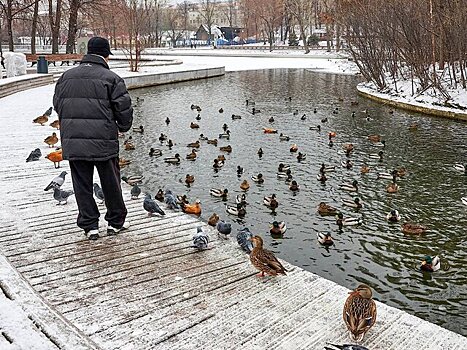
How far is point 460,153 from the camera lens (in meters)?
15.7

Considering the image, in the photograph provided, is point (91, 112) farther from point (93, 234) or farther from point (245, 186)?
point (245, 186)

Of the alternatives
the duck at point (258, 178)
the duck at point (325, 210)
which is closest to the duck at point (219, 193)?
the duck at point (258, 178)

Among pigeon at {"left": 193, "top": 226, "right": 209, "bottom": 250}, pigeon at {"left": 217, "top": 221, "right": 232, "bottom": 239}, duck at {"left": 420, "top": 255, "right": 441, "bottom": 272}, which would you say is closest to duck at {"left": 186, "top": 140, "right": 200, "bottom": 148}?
pigeon at {"left": 217, "top": 221, "right": 232, "bottom": 239}

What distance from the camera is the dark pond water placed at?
7867 mm

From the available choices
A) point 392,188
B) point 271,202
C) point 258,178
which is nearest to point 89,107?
point 271,202

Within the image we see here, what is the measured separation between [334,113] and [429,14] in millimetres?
7200

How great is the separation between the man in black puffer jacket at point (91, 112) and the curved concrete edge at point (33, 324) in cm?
158

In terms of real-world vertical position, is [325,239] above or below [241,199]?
below

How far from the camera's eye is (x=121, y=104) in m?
6.22

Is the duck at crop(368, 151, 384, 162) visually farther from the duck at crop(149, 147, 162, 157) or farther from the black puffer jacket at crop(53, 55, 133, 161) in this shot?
the black puffer jacket at crop(53, 55, 133, 161)

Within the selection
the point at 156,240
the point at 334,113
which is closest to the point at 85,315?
the point at 156,240

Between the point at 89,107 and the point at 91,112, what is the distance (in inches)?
2.4

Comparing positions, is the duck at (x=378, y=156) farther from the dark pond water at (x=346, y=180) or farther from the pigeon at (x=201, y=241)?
the pigeon at (x=201, y=241)

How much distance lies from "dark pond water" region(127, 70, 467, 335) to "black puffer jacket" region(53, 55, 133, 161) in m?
3.66
